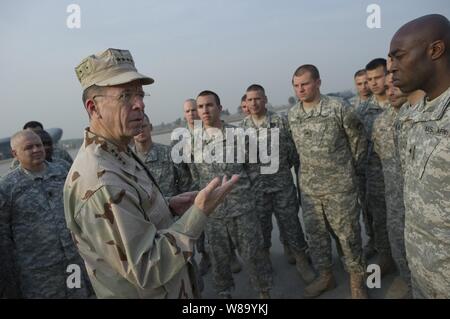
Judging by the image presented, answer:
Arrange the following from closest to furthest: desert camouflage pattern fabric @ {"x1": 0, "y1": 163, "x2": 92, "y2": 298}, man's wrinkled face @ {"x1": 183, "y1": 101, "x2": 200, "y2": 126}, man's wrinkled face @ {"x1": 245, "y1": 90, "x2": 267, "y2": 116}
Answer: desert camouflage pattern fabric @ {"x1": 0, "y1": 163, "x2": 92, "y2": 298}, man's wrinkled face @ {"x1": 183, "y1": 101, "x2": 200, "y2": 126}, man's wrinkled face @ {"x1": 245, "y1": 90, "x2": 267, "y2": 116}

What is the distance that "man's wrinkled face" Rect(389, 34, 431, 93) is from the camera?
1.66 meters

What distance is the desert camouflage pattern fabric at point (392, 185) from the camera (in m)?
3.12

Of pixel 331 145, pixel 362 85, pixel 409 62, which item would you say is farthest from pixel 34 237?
pixel 362 85

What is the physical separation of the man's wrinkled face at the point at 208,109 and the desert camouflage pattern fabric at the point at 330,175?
99 cm

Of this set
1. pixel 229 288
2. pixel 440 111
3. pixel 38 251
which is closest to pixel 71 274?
pixel 38 251

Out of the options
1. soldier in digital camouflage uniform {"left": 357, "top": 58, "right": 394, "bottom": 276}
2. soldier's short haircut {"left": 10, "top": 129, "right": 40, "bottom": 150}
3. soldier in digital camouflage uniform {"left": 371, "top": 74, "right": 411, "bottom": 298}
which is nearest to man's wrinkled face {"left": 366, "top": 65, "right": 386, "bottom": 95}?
soldier in digital camouflage uniform {"left": 357, "top": 58, "right": 394, "bottom": 276}

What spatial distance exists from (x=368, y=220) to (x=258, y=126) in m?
2.02

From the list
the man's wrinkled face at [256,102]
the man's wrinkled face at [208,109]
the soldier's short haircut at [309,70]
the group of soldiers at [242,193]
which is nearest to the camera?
the group of soldiers at [242,193]

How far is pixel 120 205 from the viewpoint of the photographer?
1308mm

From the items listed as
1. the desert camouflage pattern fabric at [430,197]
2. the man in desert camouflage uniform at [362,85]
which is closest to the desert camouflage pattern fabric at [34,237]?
the desert camouflage pattern fabric at [430,197]

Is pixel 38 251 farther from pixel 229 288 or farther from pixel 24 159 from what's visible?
pixel 229 288

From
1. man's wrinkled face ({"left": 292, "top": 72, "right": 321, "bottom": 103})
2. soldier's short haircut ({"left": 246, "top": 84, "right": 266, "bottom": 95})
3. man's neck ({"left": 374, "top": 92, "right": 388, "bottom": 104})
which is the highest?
soldier's short haircut ({"left": 246, "top": 84, "right": 266, "bottom": 95})

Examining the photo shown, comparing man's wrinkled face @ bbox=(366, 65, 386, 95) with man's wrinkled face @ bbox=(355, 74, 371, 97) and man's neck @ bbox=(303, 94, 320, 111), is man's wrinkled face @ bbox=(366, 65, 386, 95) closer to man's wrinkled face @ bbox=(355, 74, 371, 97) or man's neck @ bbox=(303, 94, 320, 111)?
→ man's neck @ bbox=(303, 94, 320, 111)

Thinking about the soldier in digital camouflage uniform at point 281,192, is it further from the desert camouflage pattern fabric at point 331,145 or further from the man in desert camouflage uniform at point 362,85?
the man in desert camouflage uniform at point 362,85
